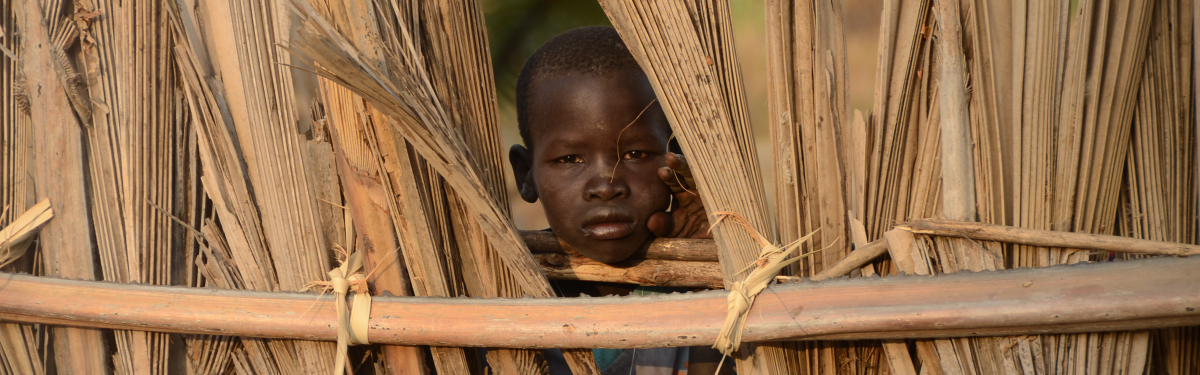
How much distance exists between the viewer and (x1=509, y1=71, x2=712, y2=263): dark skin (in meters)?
1.14

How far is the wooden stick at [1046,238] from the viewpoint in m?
0.72

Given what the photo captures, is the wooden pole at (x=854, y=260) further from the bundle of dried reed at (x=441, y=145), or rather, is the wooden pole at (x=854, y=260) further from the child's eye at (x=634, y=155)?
the child's eye at (x=634, y=155)

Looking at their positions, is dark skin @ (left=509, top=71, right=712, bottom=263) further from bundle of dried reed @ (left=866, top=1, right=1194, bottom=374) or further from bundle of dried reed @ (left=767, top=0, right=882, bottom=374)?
bundle of dried reed @ (left=866, top=1, right=1194, bottom=374)

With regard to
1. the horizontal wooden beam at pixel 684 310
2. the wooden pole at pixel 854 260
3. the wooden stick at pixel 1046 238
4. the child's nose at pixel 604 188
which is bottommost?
the horizontal wooden beam at pixel 684 310

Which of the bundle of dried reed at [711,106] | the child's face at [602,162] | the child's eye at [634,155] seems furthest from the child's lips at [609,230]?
the bundle of dried reed at [711,106]

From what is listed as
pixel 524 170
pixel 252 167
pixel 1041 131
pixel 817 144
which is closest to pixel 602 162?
pixel 524 170

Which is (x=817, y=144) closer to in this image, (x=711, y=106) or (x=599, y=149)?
(x=711, y=106)

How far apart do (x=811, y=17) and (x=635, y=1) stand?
21cm

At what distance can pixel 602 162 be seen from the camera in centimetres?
119

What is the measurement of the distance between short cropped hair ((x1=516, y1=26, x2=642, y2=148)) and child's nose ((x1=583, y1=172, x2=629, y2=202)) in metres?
0.19

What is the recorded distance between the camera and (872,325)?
2.46ft

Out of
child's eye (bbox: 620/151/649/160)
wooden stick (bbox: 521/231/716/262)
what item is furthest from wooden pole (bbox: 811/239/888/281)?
child's eye (bbox: 620/151/649/160)

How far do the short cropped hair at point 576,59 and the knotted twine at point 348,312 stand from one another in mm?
532

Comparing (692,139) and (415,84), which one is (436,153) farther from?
(692,139)
